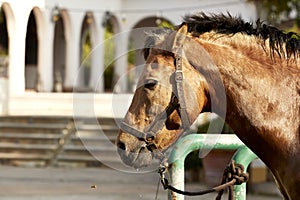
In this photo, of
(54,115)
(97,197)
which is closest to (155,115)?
(97,197)

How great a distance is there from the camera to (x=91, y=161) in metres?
13.6

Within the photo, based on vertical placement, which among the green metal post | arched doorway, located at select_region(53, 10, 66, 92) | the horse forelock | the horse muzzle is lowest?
arched doorway, located at select_region(53, 10, 66, 92)

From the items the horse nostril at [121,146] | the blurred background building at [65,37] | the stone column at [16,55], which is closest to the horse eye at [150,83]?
the horse nostril at [121,146]

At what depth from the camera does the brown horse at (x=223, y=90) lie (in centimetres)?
344

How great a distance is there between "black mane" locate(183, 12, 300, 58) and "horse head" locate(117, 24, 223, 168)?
16cm

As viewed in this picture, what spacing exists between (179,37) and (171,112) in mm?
357

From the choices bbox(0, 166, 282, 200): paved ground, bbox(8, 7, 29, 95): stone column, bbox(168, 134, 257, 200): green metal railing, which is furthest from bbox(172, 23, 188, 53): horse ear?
bbox(8, 7, 29, 95): stone column

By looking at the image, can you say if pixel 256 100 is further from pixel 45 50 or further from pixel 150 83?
pixel 45 50

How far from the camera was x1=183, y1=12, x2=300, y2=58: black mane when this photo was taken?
363 centimetres

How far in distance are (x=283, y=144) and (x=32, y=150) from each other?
36.3 ft

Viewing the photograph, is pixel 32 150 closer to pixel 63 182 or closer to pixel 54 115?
pixel 54 115

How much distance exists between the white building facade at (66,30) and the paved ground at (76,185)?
167 inches

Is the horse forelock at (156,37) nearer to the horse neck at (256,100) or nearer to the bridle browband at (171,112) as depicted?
the bridle browband at (171,112)

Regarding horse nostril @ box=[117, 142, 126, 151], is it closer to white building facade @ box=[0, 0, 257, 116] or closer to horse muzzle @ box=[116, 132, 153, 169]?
horse muzzle @ box=[116, 132, 153, 169]
